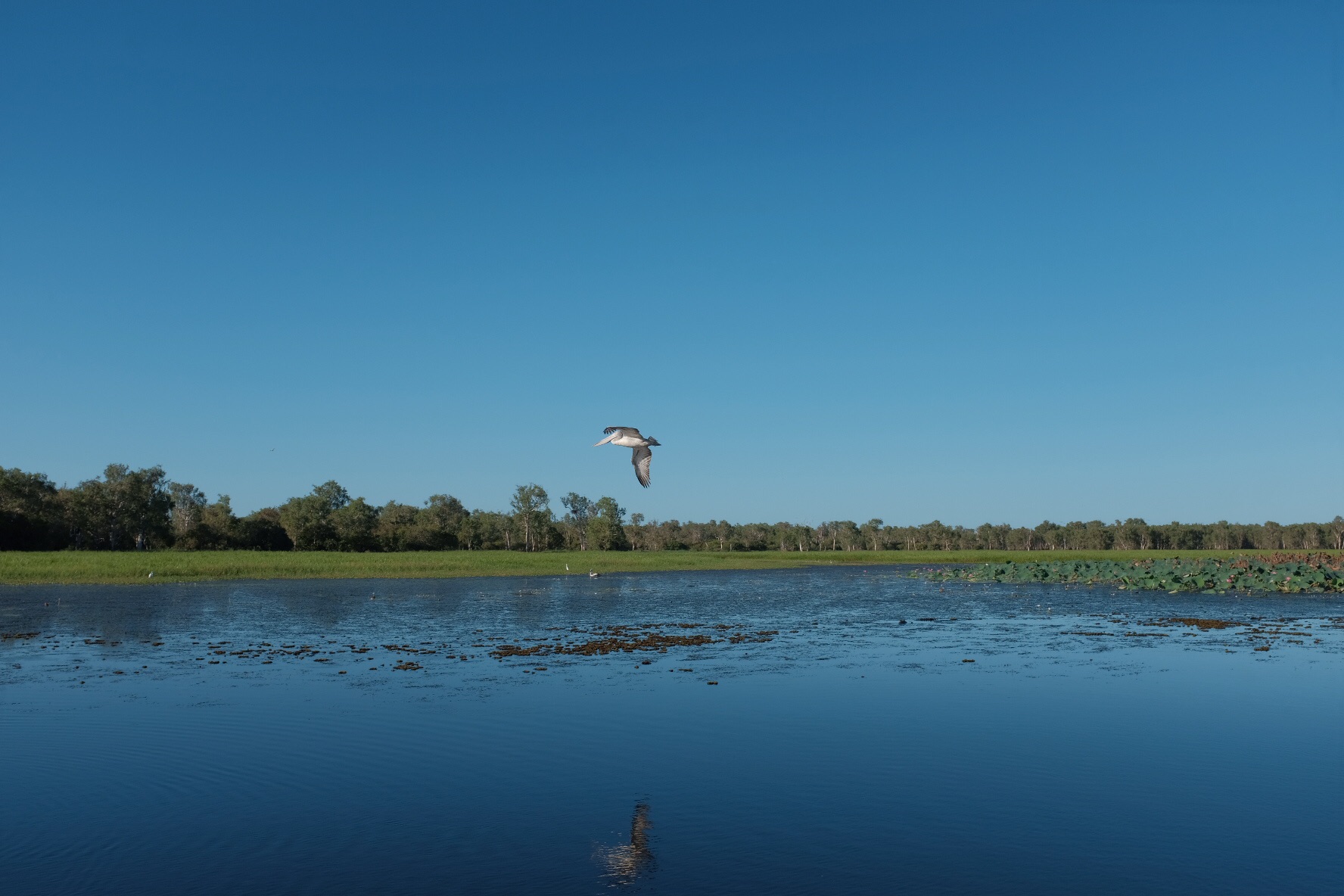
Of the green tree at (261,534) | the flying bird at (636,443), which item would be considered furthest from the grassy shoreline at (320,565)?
the flying bird at (636,443)

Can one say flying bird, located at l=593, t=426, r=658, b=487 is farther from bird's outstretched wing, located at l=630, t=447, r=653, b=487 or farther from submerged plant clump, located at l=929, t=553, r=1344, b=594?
submerged plant clump, located at l=929, t=553, r=1344, b=594

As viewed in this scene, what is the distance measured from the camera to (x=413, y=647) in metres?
26.3

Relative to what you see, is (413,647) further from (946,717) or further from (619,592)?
(619,592)

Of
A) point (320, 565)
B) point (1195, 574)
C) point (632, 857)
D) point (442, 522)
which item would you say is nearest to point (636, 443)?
point (632, 857)

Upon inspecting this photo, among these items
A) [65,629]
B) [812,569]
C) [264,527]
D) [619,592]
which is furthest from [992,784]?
[264,527]

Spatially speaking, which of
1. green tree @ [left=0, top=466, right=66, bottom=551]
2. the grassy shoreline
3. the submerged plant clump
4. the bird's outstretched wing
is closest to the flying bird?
the bird's outstretched wing

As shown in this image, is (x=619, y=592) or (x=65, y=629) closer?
(x=65, y=629)

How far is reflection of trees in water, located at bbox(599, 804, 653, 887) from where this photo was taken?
30.0ft

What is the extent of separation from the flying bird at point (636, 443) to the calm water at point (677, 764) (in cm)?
424

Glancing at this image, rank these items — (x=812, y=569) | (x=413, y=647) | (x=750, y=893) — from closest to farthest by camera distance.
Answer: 1. (x=750, y=893)
2. (x=413, y=647)
3. (x=812, y=569)

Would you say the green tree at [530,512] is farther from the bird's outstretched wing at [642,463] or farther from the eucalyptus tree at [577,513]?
the bird's outstretched wing at [642,463]

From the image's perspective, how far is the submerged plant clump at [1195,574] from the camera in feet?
154

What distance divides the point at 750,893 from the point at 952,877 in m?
2.00

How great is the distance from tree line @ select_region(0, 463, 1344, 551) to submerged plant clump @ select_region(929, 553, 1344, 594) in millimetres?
69144
